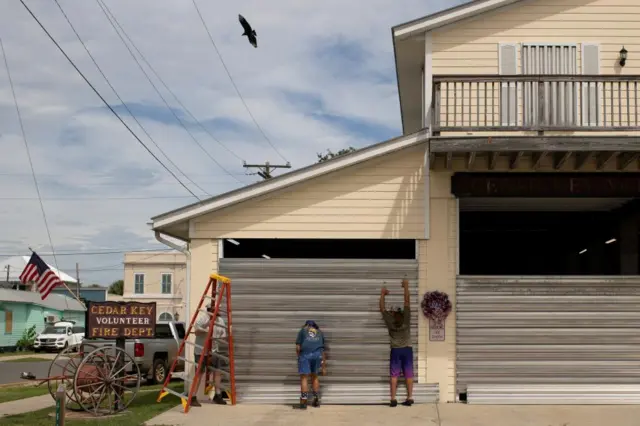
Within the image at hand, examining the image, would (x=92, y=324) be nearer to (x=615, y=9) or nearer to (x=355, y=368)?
(x=355, y=368)

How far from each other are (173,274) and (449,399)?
5023 centimetres

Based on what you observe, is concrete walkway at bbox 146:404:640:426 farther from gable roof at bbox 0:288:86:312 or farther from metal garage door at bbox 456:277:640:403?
gable roof at bbox 0:288:86:312

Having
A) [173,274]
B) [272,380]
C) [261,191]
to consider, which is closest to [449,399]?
[272,380]

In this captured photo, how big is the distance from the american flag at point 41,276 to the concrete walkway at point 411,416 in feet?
69.2

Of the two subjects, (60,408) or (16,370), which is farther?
(16,370)

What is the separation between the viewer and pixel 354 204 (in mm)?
13758

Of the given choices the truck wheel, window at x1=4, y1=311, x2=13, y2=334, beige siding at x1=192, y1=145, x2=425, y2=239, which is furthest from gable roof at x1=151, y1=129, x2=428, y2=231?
window at x1=4, y1=311, x2=13, y2=334

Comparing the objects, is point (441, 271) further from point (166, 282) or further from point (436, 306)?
point (166, 282)

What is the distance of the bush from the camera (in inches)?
1839

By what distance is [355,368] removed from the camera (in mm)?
13516

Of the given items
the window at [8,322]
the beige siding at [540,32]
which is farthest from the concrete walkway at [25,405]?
the window at [8,322]

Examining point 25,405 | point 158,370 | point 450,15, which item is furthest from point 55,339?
point 450,15

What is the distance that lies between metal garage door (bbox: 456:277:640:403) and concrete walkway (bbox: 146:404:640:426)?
0.44 metres

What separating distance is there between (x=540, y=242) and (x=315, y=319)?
9813 mm
